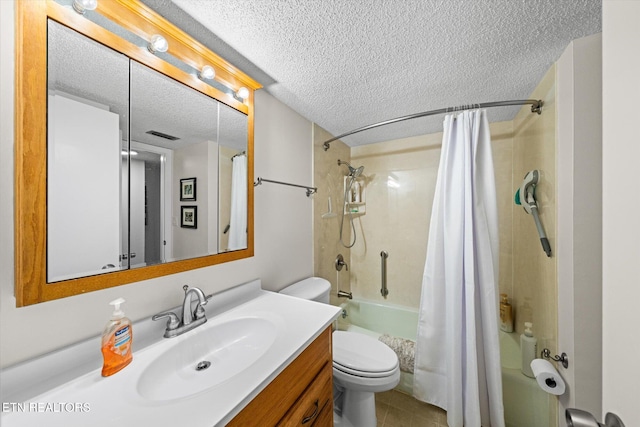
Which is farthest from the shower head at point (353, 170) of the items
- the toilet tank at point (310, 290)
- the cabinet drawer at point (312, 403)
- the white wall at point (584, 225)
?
the cabinet drawer at point (312, 403)

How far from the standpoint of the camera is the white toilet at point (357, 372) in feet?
4.12

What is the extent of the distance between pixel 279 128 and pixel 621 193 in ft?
5.02

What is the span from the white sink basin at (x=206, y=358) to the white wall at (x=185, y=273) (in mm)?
196

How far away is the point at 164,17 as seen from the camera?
0.87m

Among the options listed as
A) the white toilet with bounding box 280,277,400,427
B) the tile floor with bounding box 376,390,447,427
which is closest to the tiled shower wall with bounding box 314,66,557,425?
the white toilet with bounding box 280,277,400,427

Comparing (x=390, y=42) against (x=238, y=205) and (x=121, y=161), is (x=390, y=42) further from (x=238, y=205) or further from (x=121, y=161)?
(x=121, y=161)

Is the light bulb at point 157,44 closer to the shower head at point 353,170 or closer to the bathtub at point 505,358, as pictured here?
the shower head at point 353,170

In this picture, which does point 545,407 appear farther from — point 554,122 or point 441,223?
point 554,122

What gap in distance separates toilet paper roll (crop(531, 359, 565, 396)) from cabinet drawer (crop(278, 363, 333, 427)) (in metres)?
1.00

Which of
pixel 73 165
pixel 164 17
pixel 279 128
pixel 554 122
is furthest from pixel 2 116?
pixel 554 122

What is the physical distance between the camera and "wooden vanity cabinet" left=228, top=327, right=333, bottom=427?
63cm

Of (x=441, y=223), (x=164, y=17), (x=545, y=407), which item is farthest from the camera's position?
(x=441, y=223)

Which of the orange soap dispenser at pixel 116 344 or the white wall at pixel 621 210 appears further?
the orange soap dispenser at pixel 116 344

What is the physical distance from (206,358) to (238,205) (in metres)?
0.73
